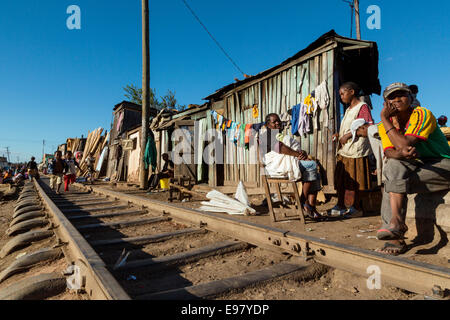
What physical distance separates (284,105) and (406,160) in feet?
15.7

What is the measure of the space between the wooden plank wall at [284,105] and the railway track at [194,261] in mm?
3704

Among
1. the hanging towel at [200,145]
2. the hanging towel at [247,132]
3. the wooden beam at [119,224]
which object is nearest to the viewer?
the wooden beam at [119,224]

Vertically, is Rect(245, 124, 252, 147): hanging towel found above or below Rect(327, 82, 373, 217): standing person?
above

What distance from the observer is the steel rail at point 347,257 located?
1.58 m

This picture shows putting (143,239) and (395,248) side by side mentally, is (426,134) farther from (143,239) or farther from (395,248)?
(143,239)

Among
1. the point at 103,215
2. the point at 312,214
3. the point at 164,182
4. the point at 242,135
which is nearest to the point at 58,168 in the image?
→ the point at 164,182

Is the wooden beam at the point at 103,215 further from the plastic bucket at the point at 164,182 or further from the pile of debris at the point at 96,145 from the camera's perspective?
the pile of debris at the point at 96,145

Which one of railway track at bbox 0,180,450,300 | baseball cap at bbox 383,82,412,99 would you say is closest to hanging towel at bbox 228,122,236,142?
railway track at bbox 0,180,450,300

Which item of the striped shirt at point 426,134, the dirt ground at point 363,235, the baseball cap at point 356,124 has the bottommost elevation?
the dirt ground at point 363,235

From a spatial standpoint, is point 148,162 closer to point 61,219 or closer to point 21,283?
point 61,219

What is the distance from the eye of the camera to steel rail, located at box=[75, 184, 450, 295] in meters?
1.58

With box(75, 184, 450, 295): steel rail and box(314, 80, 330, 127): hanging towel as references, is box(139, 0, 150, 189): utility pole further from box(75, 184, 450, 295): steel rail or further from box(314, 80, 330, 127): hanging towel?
box(75, 184, 450, 295): steel rail

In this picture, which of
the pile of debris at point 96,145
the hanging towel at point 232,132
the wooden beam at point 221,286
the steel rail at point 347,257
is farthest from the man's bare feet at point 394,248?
the pile of debris at point 96,145

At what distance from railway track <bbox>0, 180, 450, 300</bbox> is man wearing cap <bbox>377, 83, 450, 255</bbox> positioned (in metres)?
0.59
